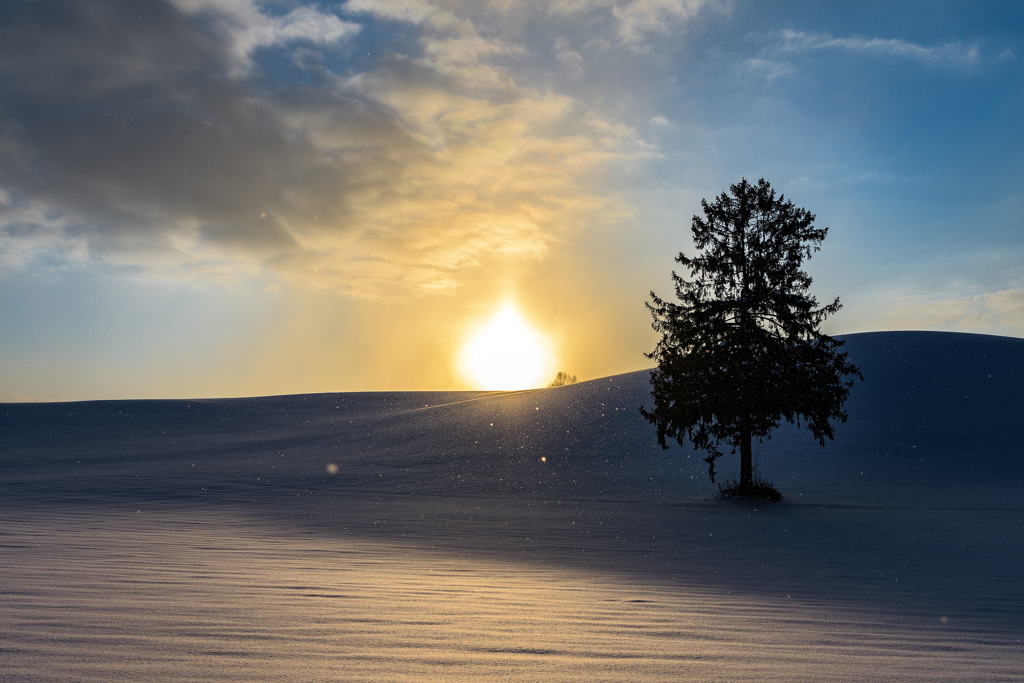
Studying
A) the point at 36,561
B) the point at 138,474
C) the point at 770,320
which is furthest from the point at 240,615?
the point at 138,474

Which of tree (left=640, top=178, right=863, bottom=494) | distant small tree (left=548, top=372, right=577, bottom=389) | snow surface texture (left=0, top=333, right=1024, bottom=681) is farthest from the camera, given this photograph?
distant small tree (left=548, top=372, right=577, bottom=389)

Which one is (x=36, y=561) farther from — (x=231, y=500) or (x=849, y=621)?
(x=231, y=500)

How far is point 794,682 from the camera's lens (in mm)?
3445

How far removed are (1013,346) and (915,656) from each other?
170 feet

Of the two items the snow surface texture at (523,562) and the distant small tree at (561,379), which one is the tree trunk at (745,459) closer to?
the snow surface texture at (523,562)

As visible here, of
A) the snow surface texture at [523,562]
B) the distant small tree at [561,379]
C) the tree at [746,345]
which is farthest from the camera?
the distant small tree at [561,379]

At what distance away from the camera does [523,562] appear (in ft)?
30.3

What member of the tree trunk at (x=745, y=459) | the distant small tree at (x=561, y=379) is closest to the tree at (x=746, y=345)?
the tree trunk at (x=745, y=459)

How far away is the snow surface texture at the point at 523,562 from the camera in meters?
3.83

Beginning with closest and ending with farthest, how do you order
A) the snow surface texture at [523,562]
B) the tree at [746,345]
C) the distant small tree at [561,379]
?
the snow surface texture at [523,562], the tree at [746,345], the distant small tree at [561,379]

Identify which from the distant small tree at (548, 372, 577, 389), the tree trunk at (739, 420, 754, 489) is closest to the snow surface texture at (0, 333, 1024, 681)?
the tree trunk at (739, 420, 754, 489)

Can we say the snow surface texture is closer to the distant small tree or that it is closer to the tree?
the tree

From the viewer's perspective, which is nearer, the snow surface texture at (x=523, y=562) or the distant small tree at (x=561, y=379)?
the snow surface texture at (x=523, y=562)

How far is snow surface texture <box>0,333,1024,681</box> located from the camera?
151 inches
